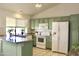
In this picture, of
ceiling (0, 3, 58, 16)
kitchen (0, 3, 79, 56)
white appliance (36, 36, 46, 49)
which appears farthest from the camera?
white appliance (36, 36, 46, 49)

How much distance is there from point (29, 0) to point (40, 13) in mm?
434

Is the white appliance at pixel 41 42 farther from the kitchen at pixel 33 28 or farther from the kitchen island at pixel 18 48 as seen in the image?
the kitchen island at pixel 18 48

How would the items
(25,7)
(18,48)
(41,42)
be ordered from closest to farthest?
(25,7) → (18,48) → (41,42)

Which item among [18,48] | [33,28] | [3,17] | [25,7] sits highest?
[25,7]

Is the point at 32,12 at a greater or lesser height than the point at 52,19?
greater

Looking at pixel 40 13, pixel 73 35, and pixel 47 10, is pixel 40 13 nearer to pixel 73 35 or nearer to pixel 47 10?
pixel 47 10

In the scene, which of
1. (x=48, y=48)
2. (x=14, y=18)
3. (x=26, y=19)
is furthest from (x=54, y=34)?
(x=14, y=18)

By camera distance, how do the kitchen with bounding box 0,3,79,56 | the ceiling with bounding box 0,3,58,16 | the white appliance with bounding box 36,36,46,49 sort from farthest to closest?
1. the white appliance with bounding box 36,36,46,49
2. the kitchen with bounding box 0,3,79,56
3. the ceiling with bounding box 0,3,58,16

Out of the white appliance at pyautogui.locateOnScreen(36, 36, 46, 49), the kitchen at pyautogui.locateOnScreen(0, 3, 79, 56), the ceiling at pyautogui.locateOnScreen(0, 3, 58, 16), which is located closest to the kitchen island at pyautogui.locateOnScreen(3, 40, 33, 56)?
the kitchen at pyautogui.locateOnScreen(0, 3, 79, 56)

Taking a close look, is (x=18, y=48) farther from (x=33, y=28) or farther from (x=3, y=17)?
(x=3, y=17)

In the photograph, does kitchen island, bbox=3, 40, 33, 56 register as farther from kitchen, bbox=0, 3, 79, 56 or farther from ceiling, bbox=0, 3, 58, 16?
ceiling, bbox=0, 3, 58, 16

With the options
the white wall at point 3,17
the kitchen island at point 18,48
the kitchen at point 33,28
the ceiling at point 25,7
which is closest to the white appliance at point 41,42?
the kitchen at point 33,28

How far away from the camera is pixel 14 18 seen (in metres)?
1.53

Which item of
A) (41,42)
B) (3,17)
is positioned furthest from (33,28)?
(3,17)
